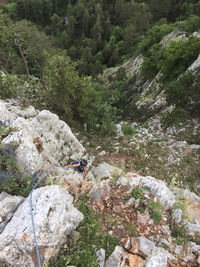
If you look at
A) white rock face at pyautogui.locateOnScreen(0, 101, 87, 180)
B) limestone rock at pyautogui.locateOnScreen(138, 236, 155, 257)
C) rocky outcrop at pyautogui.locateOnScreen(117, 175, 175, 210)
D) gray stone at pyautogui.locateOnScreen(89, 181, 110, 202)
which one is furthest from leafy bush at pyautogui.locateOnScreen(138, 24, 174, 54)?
limestone rock at pyautogui.locateOnScreen(138, 236, 155, 257)

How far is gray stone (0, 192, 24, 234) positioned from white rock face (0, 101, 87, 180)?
1148 millimetres

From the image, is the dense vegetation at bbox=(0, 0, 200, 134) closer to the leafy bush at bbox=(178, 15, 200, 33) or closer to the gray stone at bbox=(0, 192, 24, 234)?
the leafy bush at bbox=(178, 15, 200, 33)

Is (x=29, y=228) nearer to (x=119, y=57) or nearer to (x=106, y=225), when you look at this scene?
(x=106, y=225)

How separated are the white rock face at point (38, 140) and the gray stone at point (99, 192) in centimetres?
235

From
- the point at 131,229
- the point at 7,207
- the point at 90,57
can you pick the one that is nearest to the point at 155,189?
the point at 131,229

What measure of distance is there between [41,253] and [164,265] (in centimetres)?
314

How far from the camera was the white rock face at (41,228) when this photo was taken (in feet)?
12.5

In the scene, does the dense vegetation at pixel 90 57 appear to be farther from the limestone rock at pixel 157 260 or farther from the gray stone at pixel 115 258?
the limestone rock at pixel 157 260

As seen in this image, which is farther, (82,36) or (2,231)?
(82,36)

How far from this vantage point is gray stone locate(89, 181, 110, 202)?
5973mm

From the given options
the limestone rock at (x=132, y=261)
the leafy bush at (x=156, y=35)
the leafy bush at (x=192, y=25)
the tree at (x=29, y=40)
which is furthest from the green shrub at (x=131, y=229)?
the leafy bush at (x=156, y=35)

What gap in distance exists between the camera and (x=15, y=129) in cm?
693

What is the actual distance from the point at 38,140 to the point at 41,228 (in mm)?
4420

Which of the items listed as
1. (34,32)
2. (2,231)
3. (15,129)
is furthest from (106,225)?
(34,32)
